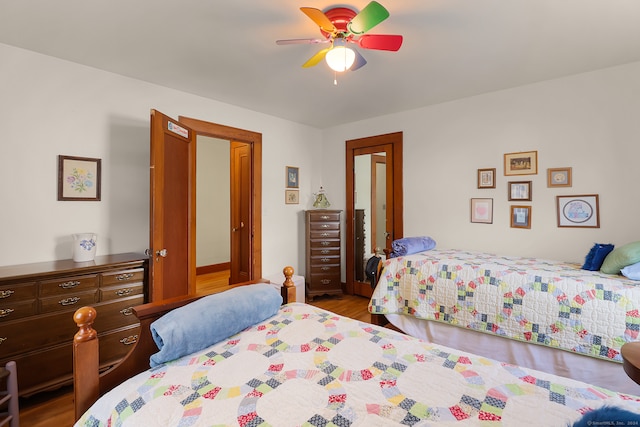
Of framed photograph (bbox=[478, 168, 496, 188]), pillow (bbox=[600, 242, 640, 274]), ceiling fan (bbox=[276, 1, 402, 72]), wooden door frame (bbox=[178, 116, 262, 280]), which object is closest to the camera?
ceiling fan (bbox=[276, 1, 402, 72])

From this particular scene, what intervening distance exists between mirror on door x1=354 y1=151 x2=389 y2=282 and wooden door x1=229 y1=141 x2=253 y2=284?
160cm

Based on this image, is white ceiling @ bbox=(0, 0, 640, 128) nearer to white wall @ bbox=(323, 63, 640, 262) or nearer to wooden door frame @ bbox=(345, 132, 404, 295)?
white wall @ bbox=(323, 63, 640, 262)

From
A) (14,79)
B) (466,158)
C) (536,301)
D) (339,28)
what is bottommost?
(536,301)

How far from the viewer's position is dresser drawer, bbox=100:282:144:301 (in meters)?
2.37

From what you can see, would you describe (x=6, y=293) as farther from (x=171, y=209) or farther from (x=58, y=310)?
(x=171, y=209)

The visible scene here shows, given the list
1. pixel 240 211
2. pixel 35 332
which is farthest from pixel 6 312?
pixel 240 211

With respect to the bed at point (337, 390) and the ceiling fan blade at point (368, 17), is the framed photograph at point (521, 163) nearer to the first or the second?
the ceiling fan blade at point (368, 17)

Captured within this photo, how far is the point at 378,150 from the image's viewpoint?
4.32 meters

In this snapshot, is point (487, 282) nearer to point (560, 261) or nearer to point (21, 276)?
point (560, 261)

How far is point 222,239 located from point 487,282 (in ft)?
15.5

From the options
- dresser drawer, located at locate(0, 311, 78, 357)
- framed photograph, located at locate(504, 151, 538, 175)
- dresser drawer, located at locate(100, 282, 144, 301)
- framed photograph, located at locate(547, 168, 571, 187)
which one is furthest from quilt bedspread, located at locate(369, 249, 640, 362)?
dresser drawer, located at locate(0, 311, 78, 357)

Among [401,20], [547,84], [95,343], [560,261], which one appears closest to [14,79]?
[95,343]

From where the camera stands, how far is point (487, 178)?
3.44m

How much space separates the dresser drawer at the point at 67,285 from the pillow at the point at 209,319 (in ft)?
4.42
